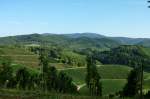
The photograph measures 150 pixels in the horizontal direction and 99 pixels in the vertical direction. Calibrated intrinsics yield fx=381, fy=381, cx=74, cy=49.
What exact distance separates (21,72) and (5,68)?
12.9 metres

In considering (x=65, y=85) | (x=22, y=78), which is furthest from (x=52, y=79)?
(x=22, y=78)

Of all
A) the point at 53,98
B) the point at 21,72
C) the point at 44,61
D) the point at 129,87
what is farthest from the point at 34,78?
the point at 53,98

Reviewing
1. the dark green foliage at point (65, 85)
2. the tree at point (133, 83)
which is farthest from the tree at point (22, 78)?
the tree at point (133, 83)

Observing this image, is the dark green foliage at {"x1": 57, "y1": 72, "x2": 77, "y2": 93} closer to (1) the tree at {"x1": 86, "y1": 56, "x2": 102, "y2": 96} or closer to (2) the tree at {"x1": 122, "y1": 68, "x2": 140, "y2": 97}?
(1) the tree at {"x1": 86, "y1": 56, "x2": 102, "y2": 96}

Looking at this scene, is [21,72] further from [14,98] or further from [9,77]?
[14,98]

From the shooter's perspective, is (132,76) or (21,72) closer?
(132,76)

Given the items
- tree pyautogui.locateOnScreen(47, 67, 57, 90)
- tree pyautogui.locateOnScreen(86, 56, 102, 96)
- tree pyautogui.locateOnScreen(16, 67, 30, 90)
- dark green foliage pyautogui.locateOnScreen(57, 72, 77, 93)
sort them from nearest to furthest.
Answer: tree pyautogui.locateOnScreen(86, 56, 102, 96) → tree pyautogui.locateOnScreen(47, 67, 57, 90) → dark green foliage pyautogui.locateOnScreen(57, 72, 77, 93) → tree pyautogui.locateOnScreen(16, 67, 30, 90)

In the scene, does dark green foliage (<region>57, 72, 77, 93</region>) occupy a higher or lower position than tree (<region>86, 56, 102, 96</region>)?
lower

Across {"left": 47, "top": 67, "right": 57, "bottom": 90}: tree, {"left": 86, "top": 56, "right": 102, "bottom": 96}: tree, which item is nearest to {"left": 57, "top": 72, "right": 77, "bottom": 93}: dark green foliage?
{"left": 47, "top": 67, "right": 57, "bottom": 90}: tree

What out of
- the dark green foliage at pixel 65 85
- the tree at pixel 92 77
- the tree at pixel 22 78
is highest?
the tree at pixel 92 77

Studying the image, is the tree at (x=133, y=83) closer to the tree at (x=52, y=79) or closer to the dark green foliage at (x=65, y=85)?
the dark green foliage at (x=65, y=85)

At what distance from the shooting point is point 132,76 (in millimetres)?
129875

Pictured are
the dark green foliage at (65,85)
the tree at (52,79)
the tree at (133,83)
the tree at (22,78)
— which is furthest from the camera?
the tree at (22,78)

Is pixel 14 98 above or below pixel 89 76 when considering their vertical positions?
above
